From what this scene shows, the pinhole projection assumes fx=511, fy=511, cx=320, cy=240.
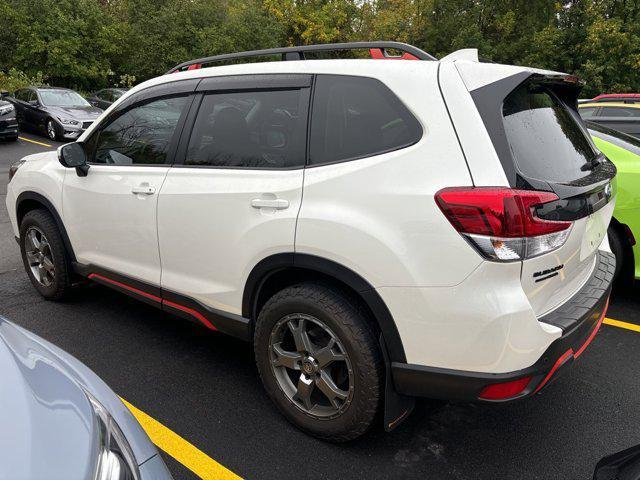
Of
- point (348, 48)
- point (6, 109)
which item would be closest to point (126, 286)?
point (348, 48)

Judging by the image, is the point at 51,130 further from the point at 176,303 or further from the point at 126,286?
the point at 176,303

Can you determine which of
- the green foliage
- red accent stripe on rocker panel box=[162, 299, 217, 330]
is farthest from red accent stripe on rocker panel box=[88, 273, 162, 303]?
the green foliage

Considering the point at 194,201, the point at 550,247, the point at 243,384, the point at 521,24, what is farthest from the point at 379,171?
the point at 521,24

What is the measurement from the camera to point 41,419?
57.9 inches

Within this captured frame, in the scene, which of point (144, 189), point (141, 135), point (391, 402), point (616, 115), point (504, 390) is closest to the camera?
point (504, 390)

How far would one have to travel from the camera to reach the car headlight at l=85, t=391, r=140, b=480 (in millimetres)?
1419

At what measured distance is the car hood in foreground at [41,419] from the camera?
132 centimetres

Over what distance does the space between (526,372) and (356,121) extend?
130 cm

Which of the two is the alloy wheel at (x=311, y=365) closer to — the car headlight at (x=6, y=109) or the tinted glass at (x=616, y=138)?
the tinted glass at (x=616, y=138)

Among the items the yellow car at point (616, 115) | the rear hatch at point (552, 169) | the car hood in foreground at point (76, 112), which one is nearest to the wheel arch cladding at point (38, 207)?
the rear hatch at point (552, 169)

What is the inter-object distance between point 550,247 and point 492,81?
731mm

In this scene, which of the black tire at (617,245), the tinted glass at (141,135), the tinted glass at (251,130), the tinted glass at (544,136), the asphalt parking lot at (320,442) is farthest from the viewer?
the black tire at (617,245)

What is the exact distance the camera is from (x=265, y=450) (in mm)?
2518

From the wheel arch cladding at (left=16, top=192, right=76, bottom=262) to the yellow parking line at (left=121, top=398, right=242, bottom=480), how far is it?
5.68ft
